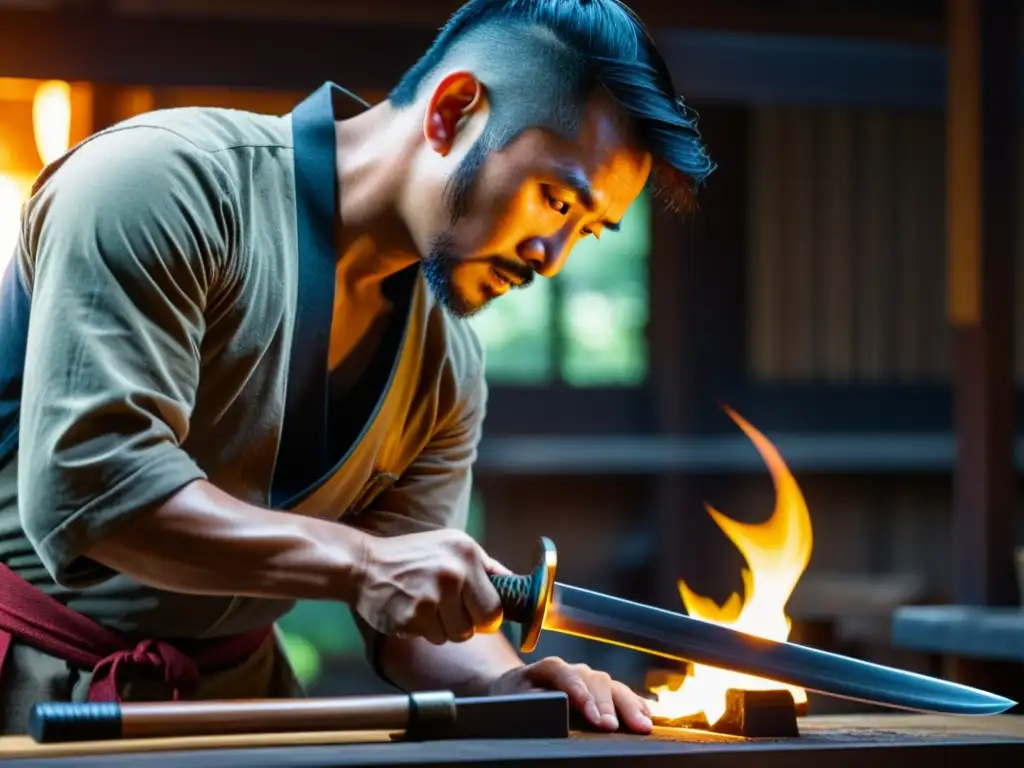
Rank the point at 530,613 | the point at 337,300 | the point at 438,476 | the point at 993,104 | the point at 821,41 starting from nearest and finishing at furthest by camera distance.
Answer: the point at 530,613
the point at 337,300
the point at 438,476
the point at 993,104
the point at 821,41

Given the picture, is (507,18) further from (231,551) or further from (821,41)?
(821,41)

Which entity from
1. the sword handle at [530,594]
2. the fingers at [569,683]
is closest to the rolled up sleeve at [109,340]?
the sword handle at [530,594]

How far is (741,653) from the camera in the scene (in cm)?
220

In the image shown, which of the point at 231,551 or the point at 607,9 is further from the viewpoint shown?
the point at 607,9

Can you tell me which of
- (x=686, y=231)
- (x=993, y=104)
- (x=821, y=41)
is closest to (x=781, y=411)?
(x=686, y=231)

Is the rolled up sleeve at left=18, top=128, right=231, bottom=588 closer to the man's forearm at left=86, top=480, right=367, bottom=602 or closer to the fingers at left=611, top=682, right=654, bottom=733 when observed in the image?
the man's forearm at left=86, top=480, right=367, bottom=602

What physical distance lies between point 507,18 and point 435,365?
1.97 feet

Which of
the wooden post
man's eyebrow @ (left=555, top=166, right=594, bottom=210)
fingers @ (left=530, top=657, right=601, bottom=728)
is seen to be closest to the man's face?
man's eyebrow @ (left=555, top=166, right=594, bottom=210)

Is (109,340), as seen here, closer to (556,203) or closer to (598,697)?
(556,203)

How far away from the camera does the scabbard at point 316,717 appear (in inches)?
70.3

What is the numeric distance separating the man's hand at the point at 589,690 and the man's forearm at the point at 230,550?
453mm

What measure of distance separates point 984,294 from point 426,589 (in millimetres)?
3200

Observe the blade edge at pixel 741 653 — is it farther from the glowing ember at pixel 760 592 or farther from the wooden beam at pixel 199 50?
the wooden beam at pixel 199 50

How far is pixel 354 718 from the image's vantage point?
6.24ft
